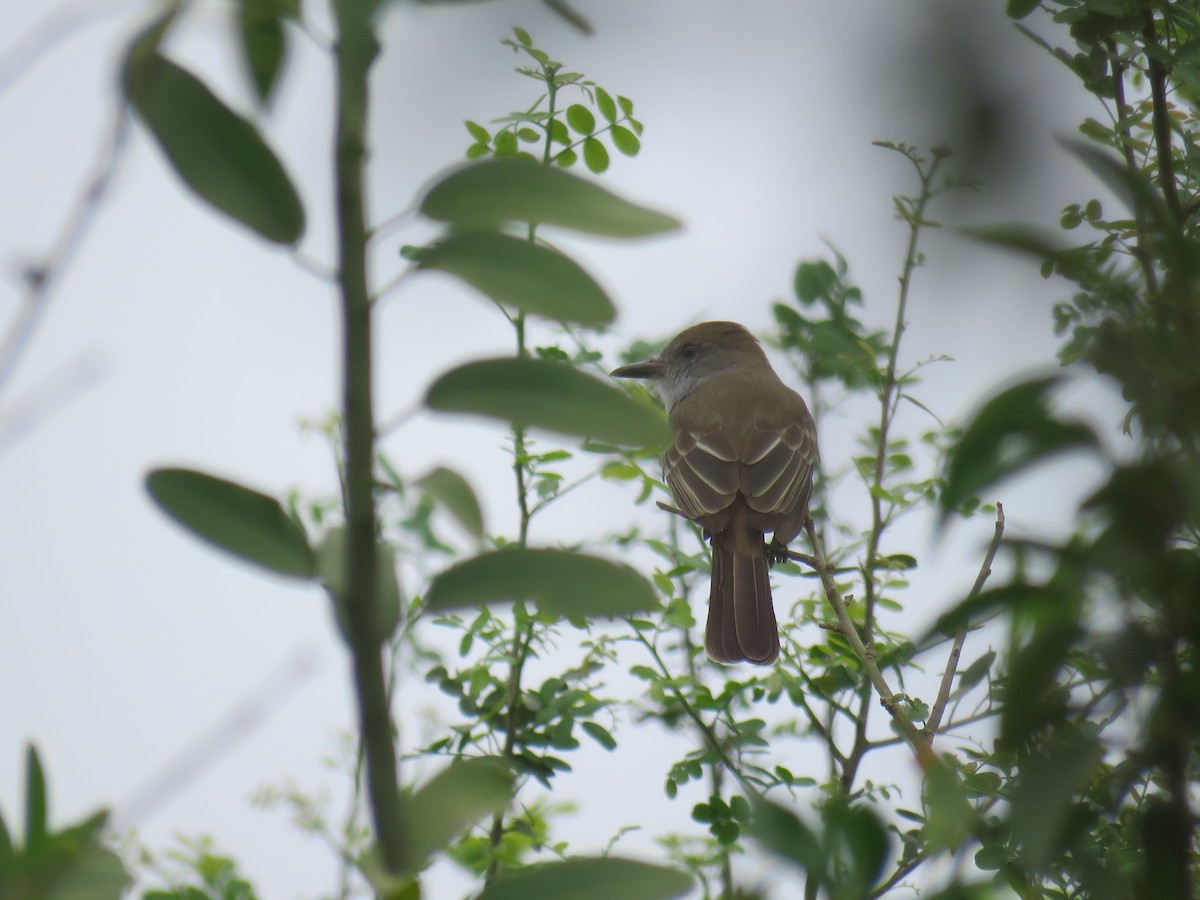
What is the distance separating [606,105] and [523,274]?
237 cm

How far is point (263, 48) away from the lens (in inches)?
23.1

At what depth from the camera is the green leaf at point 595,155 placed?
118 inches

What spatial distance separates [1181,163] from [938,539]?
182 centimetres

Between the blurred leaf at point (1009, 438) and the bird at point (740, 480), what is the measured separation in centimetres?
286

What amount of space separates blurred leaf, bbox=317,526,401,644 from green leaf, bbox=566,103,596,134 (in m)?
2.46

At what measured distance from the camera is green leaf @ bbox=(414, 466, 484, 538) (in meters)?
0.65

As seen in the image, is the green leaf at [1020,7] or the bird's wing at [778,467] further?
the bird's wing at [778,467]

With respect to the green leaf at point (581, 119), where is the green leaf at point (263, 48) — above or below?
below

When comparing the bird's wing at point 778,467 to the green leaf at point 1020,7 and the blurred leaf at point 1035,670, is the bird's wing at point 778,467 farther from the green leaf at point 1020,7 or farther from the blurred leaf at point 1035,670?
the blurred leaf at point 1035,670

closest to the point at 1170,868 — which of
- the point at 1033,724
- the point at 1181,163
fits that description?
the point at 1033,724

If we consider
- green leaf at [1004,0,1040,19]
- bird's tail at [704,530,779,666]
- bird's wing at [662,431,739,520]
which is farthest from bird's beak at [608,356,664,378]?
green leaf at [1004,0,1040,19]

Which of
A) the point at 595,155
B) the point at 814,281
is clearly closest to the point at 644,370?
the point at 814,281

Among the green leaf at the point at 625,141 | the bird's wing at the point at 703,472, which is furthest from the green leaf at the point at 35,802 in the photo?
the bird's wing at the point at 703,472

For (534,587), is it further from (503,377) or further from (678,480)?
(678,480)
